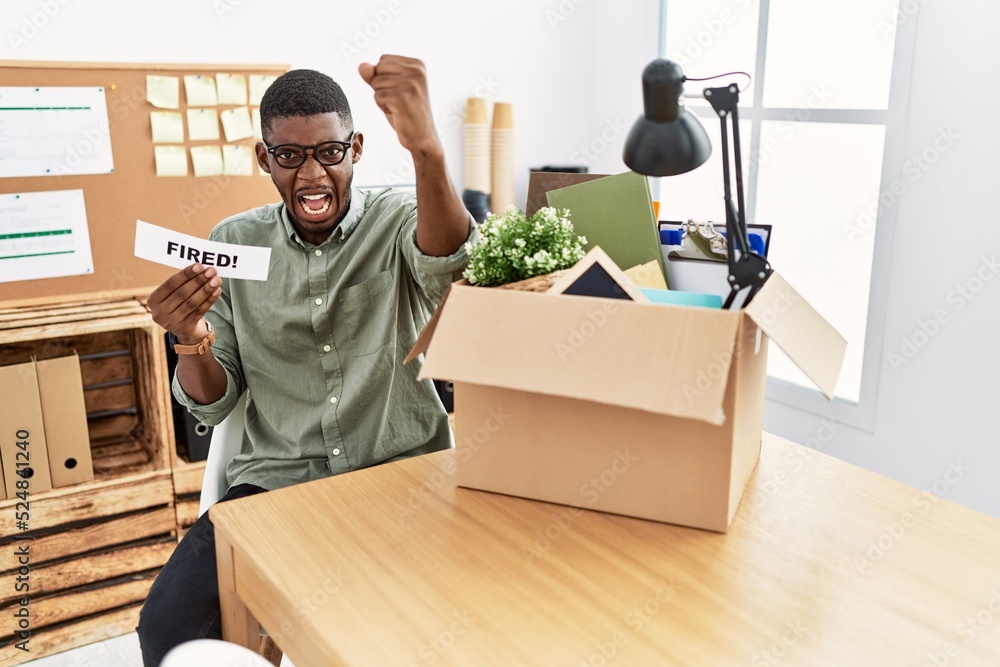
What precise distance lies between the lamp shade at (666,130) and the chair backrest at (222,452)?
3.34 ft

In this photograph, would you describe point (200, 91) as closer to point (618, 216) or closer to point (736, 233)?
point (618, 216)

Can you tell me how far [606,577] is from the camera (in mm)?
1018

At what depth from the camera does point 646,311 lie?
1.06 metres

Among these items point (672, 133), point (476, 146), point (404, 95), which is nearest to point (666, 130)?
point (672, 133)

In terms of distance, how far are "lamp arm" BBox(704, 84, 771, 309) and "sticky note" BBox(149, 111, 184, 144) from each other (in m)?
1.97

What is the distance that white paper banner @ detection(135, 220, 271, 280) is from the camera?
1300 mm

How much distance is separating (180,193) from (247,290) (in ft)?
3.61

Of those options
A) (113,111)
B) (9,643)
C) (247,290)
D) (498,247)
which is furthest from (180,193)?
(498,247)

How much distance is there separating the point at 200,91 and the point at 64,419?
42.6 inches

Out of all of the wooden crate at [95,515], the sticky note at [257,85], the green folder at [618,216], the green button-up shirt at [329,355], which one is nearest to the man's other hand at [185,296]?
the green button-up shirt at [329,355]

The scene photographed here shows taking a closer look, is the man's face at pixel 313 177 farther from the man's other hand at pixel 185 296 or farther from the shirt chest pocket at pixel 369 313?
the man's other hand at pixel 185 296

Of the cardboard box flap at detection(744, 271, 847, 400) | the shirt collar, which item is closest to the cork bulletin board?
the shirt collar

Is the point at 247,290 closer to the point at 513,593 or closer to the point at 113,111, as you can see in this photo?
the point at 513,593

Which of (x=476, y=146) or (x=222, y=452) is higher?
(x=476, y=146)
